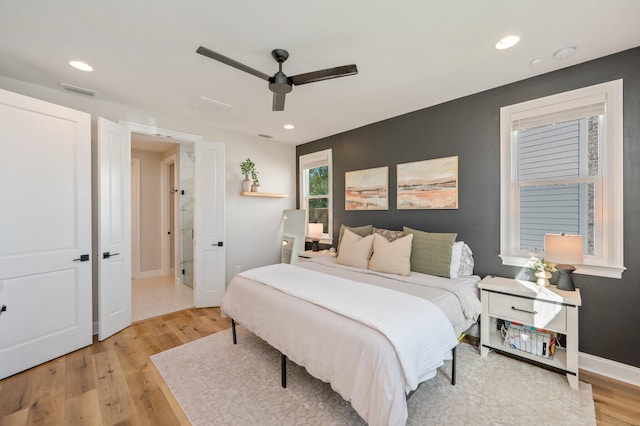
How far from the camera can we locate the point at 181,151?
15.8ft

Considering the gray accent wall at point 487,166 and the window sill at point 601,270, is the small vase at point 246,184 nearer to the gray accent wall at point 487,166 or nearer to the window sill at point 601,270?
the gray accent wall at point 487,166

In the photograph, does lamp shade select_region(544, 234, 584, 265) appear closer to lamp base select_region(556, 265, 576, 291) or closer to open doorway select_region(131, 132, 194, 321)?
lamp base select_region(556, 265, 576, 291)

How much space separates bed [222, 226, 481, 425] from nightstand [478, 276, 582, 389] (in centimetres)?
16

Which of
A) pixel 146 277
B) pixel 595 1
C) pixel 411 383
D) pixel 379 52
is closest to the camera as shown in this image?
pixel 411 383

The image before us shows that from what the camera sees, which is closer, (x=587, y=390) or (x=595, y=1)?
(x=595, y=1)

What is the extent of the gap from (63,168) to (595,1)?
4.46 m

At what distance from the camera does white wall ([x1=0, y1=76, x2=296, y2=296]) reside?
333cm

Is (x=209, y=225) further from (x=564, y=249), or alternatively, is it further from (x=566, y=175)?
(x=566, y=175)

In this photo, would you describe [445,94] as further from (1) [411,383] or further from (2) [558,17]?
(1) [411,383]

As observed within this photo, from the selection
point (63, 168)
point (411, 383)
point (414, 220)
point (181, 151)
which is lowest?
point (411, 383)

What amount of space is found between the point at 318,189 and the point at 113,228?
3072mm

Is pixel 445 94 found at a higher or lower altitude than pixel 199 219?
higher

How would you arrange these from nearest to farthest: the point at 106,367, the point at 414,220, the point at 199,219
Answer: the point at 106,367
the point at 414,220
the point at 199,219

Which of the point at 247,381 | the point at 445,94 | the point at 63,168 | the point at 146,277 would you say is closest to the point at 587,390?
the point at 247,381
